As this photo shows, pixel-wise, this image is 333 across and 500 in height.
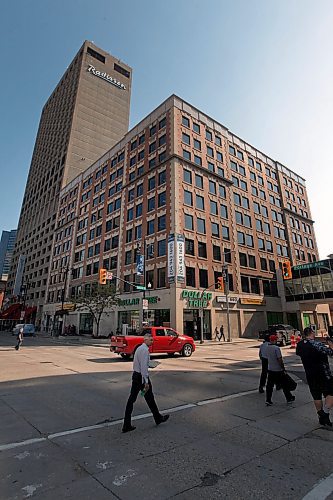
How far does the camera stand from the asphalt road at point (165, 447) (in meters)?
3.27

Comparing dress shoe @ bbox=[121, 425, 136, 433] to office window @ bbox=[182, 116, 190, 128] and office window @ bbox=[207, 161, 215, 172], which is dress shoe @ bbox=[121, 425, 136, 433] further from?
office window @ bbox=[182, 116, 190, 128]

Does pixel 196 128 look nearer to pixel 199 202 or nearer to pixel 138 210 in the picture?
pixel 199 202

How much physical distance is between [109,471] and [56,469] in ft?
2.36

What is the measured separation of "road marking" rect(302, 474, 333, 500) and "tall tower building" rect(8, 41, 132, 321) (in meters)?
65.6

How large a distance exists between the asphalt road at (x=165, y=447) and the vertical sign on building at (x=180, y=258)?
22728 millimetres

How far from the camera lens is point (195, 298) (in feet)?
104

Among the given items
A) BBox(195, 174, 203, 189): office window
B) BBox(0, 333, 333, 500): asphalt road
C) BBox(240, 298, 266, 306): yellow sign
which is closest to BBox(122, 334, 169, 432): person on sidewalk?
BBox(0, 333, 333, 500): asphalt road

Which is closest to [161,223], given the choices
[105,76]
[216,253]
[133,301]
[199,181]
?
[216,253]

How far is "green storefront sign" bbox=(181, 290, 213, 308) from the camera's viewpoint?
30.9 m

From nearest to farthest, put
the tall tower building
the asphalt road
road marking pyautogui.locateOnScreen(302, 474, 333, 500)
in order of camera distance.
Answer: road marking pyautogui.locateOnScreen(302, 474, 333, 500) → the asphalt road → the tall tower building

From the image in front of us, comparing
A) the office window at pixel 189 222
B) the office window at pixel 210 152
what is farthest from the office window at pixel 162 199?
the office window at pixel 210 152

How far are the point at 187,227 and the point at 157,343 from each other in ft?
64.8

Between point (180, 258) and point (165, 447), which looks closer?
point (165, 447)

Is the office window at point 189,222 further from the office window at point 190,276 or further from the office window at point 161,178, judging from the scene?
the office window at point 161,178
